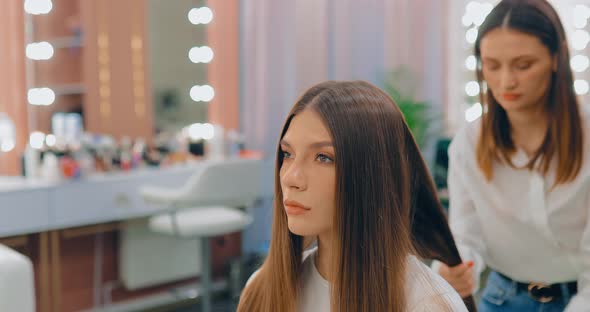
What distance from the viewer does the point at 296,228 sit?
0.74m

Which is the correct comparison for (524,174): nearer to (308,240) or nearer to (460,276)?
(460,276)

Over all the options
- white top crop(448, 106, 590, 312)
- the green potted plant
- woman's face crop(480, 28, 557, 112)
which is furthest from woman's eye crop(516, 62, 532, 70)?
the green potted plant

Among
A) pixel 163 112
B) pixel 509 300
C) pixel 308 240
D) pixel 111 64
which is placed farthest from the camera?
pixel 163 112

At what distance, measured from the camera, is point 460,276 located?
2.91 feet

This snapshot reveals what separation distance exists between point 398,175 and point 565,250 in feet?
1.45

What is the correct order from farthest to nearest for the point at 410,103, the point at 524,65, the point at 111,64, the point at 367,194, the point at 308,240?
the point at 410,103
the point at 111,64
the point at 524,65
the point at 308,240
the point at 367,194

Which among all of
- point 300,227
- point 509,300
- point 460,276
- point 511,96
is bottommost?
point 509,300

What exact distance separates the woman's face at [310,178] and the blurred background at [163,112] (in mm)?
1684

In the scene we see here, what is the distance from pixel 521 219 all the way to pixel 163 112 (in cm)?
228

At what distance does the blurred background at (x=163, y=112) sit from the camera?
2486 mm

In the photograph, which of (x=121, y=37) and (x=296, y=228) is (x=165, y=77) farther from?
(x=296, y=228)

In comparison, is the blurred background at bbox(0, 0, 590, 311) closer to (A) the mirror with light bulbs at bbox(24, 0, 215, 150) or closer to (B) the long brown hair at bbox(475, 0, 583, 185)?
(A) the mirror with light bulbs at bbox(24, 0, 215, 150)

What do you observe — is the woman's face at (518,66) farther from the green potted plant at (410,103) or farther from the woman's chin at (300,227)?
the green potted plant at (410,103)

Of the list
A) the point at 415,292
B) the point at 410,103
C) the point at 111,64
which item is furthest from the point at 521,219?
the point at 410,103
